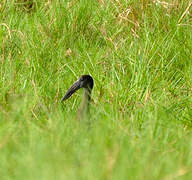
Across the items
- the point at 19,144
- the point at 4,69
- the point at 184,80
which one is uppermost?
the point at 19,144

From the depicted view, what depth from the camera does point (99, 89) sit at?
4449mm

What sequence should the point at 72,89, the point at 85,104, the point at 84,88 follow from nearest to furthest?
the point at 85,104
the point at 84,88
the point at 72,89

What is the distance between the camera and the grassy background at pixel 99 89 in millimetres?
2549

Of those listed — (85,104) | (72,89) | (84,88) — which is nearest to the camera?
(85,104)

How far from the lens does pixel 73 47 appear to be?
549 centimetres

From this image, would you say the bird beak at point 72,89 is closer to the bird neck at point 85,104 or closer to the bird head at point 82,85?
the bird head at point 82,85

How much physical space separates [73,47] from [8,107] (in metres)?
1.91

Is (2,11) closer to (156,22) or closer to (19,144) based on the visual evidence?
(156,22)

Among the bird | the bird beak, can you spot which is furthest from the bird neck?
the bird beak

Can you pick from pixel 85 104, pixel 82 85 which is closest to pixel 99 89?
pixel 82 85

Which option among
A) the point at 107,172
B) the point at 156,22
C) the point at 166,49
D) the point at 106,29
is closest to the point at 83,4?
the point at 106,29

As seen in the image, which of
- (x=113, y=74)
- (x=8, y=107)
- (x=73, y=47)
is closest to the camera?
(x=8, y=107)

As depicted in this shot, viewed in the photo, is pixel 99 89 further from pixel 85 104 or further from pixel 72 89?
pixel 85 104

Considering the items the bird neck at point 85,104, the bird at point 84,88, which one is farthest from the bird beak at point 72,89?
the bird neck at point 85,104
